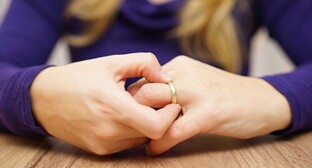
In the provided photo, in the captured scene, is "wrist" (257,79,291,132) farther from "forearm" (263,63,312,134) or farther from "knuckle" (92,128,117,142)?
"knuckle" (92,128,117,142)

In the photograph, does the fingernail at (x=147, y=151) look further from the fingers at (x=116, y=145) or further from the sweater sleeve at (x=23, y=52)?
the sweater sleeve at (x=23, y=52)

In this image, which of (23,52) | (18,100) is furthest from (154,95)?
(23,52)

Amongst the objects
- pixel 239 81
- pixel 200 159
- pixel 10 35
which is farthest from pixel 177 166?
pixel 10 35

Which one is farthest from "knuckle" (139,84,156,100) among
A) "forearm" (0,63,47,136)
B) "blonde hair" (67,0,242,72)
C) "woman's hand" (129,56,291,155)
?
"blonde hair" (67,0,242,72)

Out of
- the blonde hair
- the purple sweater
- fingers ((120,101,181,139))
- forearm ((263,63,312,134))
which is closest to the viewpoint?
fingers ((120,101,181,139))

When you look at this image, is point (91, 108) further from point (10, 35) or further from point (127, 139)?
point (10, 35)

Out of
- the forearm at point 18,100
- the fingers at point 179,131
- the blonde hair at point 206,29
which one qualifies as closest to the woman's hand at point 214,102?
the fingers at point 179,131
